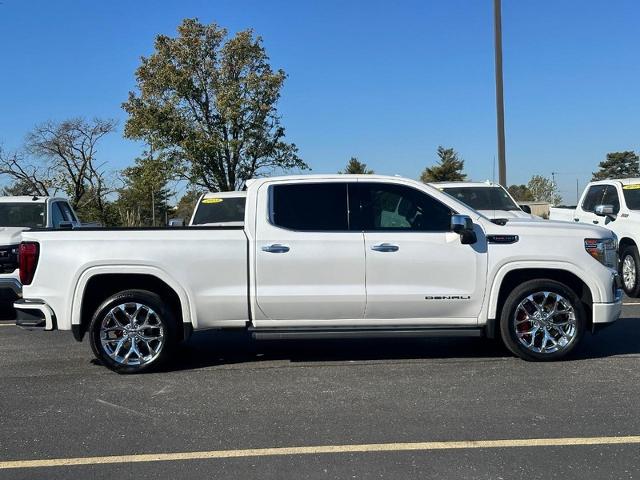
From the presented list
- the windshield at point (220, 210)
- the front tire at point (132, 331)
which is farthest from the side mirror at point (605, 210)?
the front tire at point (132, 331)

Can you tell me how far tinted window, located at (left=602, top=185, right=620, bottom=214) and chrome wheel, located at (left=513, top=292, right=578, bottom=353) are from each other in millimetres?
5532

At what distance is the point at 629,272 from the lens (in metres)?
10.3

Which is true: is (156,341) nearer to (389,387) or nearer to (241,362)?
(241,362)

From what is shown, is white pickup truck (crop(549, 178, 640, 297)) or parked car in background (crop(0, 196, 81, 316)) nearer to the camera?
parked car in background (crop(0, 196, 81, 316))

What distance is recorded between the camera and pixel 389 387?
5430 millimetres

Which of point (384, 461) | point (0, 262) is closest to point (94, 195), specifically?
point (0, 262)

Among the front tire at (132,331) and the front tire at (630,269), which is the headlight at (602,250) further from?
the front tire at (630,269)

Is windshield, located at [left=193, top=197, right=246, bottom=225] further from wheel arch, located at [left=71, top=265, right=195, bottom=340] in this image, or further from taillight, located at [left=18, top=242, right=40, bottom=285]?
taillight, located at [left=18, top=242, right=40, bottom=285]

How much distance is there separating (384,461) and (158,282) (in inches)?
123

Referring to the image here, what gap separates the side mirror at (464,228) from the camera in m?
5.76

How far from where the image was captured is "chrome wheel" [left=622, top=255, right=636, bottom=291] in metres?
10.2

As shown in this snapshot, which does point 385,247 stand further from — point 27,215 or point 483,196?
point 27,215

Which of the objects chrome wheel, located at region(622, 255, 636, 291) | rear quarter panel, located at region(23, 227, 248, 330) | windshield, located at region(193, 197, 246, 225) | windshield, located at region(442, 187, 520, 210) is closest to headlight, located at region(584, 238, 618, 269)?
rear quarter panel, located at region(23, 227, 248, 330)

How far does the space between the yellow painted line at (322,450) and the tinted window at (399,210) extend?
7.72 ft
